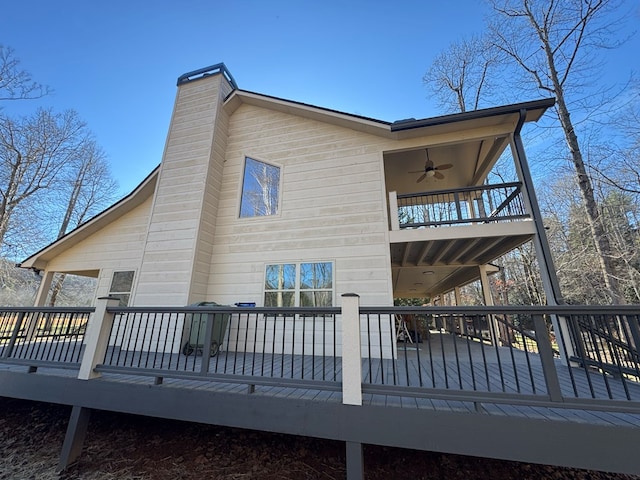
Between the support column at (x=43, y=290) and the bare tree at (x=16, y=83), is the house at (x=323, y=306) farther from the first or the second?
the bare tree at (x=16, y=83)

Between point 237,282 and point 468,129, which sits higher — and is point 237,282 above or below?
below

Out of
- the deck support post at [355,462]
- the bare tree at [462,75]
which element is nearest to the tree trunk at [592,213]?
the bare tree at [462,75]

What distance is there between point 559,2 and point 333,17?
7858 millimetres

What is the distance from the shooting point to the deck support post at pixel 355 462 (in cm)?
269

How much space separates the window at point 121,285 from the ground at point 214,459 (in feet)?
12.2

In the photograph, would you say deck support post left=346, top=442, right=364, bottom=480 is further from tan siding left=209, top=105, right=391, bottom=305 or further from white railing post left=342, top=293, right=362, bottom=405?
tan siding left=209, top=105, right=391, bottom=305

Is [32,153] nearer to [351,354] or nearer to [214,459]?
[214,459]

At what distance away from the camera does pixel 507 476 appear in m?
3.29

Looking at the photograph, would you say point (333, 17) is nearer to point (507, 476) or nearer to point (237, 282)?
point (237, 282)

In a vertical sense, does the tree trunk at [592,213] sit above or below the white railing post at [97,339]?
above

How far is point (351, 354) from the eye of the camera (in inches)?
115

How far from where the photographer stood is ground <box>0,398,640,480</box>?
331 centimetres

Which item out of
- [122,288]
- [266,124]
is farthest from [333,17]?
[122,288]

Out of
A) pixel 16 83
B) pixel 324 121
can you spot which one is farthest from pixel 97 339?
pixel 16 83
